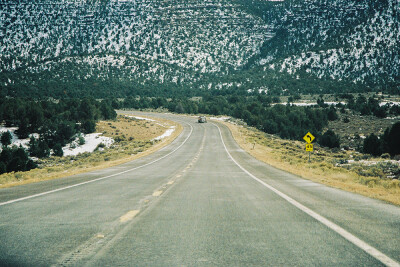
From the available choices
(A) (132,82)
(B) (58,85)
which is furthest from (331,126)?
(B) (58,85)

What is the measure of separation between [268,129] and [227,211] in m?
83.0

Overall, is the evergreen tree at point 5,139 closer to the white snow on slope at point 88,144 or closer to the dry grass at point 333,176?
the white snow on slope at point 88,144

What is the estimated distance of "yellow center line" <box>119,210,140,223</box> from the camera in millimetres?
5137

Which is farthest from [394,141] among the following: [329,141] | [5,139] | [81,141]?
[5,139]

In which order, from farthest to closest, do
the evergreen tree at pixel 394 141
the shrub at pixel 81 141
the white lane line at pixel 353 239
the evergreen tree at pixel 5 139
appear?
1. the shrub at pixel 81 141
2. the evergreen tree at pixel 5 139
3. the evergreen tree at pixel 394 141
4. the white lane line at pixel 353 239

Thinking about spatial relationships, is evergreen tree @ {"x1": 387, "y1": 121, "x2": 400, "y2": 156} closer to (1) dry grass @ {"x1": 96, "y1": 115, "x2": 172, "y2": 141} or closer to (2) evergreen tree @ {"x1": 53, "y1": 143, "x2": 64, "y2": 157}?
(1) dry grass @ {"x1": 96, "y1": 115, "x2": 172, "y2": 141}

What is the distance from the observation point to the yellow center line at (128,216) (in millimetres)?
5137

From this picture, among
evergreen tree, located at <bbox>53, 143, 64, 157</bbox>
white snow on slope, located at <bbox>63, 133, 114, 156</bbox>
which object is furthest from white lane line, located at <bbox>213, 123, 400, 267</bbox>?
white snow on slope, located at <bbox>63, 133, 114, 156</bbox>

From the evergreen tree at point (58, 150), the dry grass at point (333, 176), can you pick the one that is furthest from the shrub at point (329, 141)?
the evergreen tree at point (58, 150)

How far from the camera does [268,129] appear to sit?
285 ft

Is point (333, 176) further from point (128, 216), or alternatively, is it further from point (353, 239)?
point (128, 216)

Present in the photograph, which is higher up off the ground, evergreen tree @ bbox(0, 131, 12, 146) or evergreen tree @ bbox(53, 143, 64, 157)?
evergreen tree @ bbox(0, 131, 12, 146)

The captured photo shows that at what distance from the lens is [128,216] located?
5359mm

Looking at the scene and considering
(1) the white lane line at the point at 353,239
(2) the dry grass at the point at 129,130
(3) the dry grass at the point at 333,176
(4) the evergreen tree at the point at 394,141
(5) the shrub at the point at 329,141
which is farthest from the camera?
(5) the shrub at the point at 329,141
